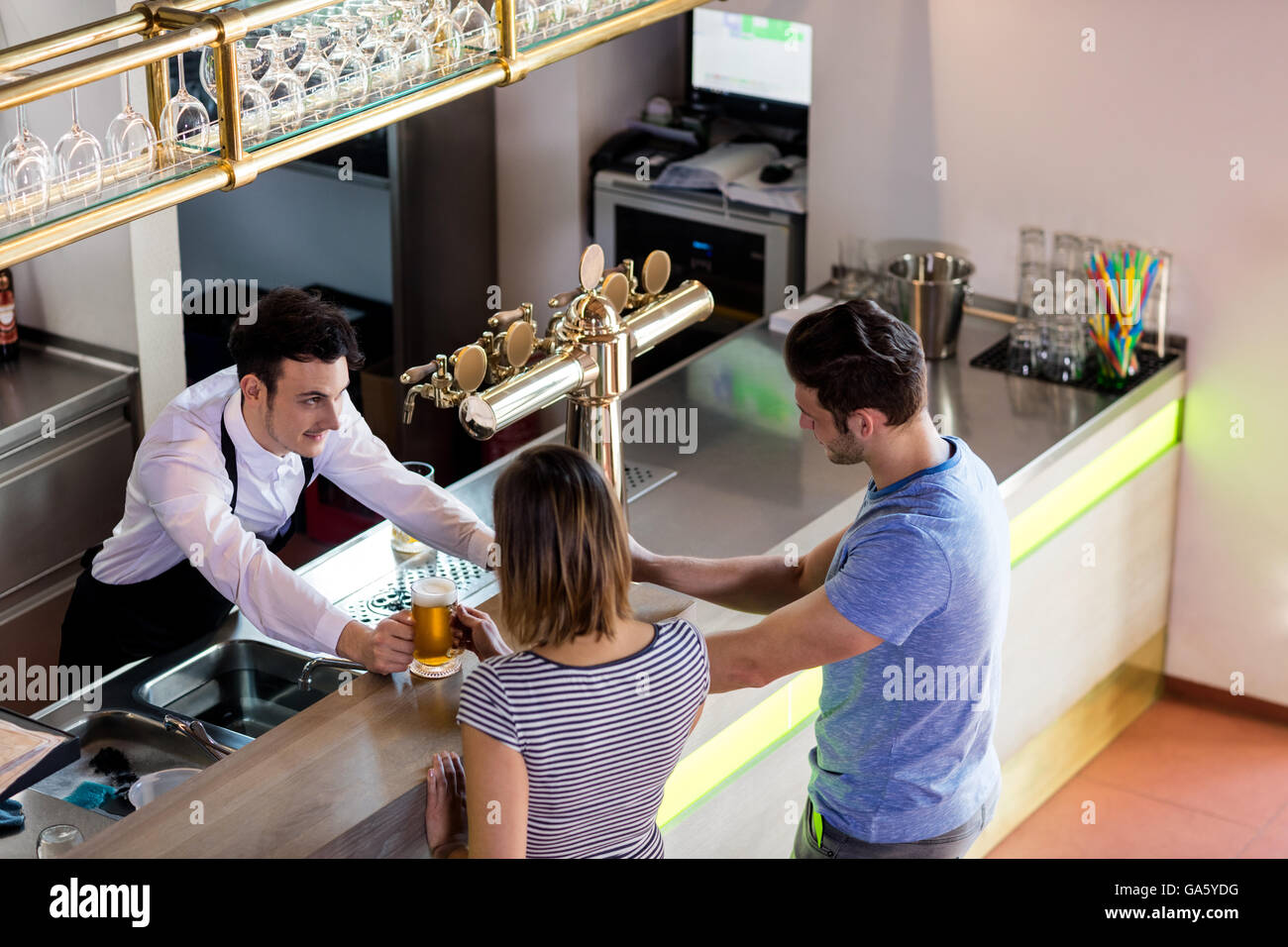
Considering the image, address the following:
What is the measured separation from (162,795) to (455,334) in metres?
3.09

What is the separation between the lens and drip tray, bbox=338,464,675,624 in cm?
268

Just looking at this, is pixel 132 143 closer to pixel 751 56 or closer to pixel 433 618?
pixel 433 618

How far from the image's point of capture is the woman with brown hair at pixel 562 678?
1836mm

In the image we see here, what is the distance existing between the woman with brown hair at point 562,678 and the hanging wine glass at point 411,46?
93cm

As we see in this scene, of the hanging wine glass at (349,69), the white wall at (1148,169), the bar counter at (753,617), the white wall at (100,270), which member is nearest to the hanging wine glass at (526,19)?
the hanging wine glass at (349,69)

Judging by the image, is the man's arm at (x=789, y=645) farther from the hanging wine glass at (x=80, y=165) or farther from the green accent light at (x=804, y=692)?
the hanging wine glass at (x=80, y=165)

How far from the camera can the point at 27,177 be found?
2.14 meters

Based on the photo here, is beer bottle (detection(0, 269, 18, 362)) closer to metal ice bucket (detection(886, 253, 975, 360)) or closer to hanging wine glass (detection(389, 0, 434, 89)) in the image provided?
hanging wine glass (detection(389, 0, 434, 89))

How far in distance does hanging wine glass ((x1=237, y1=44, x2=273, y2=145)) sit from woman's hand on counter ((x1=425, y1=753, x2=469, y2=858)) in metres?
0.91

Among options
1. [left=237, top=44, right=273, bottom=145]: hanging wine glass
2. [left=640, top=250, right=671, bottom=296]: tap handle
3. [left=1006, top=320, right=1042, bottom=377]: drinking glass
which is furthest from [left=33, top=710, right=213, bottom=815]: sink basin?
[left=1006, top=320, right=1042, bottom=377]: drinking glass

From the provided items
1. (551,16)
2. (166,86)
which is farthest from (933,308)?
(166,86)

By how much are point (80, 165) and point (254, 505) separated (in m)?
0.71

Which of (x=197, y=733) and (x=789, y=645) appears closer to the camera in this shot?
(x=789, y=645)

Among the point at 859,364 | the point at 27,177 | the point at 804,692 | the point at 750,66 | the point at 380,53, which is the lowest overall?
the point at 804,692
